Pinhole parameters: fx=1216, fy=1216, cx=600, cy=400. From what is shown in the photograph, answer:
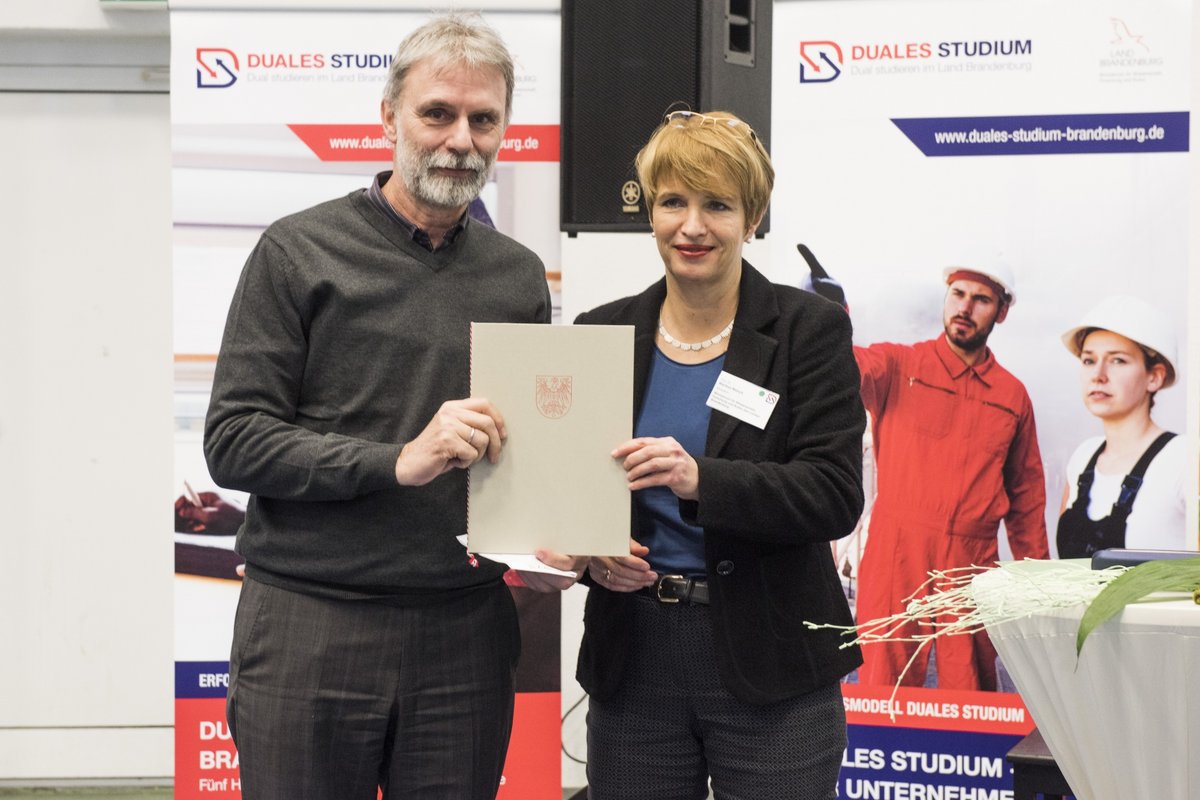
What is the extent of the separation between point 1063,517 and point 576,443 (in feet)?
7.44

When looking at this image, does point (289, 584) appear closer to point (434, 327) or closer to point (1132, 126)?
point (434, 327)

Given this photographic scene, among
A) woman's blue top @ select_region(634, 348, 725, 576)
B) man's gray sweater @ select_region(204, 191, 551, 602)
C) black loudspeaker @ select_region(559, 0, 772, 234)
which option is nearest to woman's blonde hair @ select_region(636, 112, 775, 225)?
woman's blue top @ select_region(634, 348, 725, 576)

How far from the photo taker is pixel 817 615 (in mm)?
1962

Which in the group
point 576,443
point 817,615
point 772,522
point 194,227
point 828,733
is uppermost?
point 194,227

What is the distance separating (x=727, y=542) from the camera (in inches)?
75.5

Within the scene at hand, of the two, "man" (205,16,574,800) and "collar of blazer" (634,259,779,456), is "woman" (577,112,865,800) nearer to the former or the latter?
"collar of blazer" (634,259,779,456)

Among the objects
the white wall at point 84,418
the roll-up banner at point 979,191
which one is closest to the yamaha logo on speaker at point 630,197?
the roll-up banner at point 979,191

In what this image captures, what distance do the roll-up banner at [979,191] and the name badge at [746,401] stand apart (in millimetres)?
1846

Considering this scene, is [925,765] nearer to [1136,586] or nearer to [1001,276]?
[1001,276]

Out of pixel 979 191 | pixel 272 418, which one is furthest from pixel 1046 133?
pixel 272 418

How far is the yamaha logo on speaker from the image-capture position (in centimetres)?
297

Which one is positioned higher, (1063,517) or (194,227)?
(194,227)

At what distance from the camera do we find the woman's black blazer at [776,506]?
1.86 m

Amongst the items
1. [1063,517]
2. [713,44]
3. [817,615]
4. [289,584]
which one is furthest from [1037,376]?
[289,584]
